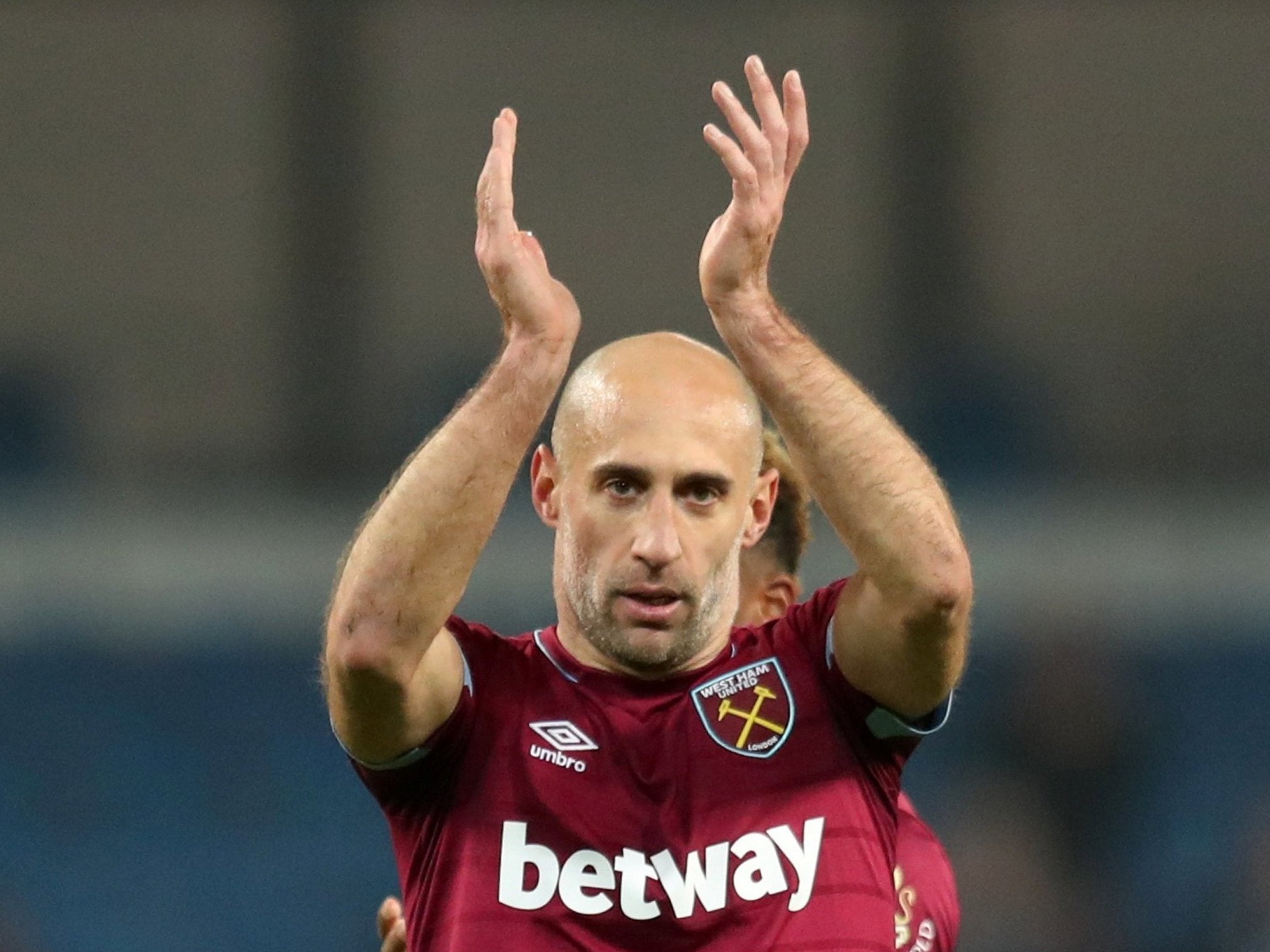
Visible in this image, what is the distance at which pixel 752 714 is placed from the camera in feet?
10.8

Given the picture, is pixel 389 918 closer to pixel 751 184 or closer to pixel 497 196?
pixel 497 196

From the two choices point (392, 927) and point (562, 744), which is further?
point (392, 927)

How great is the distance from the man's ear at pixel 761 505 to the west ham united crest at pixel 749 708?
21cm

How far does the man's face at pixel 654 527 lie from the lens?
319cm

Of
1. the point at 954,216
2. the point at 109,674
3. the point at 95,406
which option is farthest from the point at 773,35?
the point at 109,674

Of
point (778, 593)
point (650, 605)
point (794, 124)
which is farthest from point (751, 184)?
point (778, 593)

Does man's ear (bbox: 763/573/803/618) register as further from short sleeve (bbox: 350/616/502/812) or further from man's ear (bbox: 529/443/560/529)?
short sleeve (bbox: 350/616/502/812)

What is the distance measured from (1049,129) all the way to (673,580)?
7950 millimetres

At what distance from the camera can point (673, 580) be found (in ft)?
10.5

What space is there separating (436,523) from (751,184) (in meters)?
0.68

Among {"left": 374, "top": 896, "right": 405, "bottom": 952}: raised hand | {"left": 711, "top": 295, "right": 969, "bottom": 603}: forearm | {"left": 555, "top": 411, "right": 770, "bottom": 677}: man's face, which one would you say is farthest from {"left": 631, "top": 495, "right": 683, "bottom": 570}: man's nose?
{"left": 374, "top": 896, "right": 405, "bottom": 952}: raised hand

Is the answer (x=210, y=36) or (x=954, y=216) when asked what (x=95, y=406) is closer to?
(x=210, y=36)

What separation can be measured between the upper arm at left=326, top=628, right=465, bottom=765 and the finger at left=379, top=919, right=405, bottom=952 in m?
0.57

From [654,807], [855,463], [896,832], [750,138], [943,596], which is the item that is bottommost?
[896,832]
